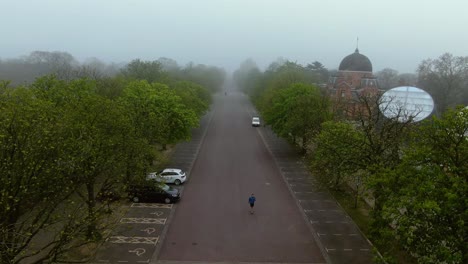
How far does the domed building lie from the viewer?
7556cm

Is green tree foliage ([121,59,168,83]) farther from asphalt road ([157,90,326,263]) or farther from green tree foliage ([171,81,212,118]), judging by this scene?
asphalt road ([157,90,326,263])

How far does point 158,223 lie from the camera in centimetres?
2323

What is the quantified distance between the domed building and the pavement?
41.4 meters

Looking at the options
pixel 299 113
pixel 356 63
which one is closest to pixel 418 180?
pixel 299 113

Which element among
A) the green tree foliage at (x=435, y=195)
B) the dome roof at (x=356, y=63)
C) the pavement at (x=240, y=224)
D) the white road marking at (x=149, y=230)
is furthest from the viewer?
the dome roof at (x=356, y=63)

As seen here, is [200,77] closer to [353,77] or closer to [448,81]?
[353,77]

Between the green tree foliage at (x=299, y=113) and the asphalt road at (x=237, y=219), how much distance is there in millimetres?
4056

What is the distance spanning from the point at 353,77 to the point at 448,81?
17543 mm

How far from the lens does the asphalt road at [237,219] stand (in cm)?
1972

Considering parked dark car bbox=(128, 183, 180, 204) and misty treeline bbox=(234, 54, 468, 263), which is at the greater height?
misty treeline bbox=(234, 54, 468, 263)

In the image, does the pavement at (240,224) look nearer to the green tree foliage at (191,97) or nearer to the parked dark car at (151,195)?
the parked dark car at (151,195)

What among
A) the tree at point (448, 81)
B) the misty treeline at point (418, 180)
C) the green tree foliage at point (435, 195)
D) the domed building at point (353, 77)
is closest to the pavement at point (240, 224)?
the misty treeline at point (418, 180)

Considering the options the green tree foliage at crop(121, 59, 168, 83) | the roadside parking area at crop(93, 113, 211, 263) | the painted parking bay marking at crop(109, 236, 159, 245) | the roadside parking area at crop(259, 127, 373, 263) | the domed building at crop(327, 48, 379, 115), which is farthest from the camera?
the domed building at crop(327, 48, 379, 115)

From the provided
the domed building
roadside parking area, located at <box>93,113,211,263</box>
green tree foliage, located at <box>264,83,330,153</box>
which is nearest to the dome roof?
the domed building
